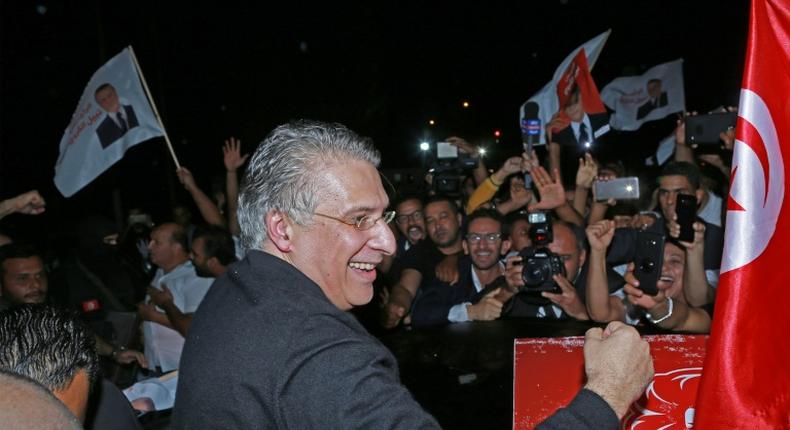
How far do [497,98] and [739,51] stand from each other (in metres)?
8.27

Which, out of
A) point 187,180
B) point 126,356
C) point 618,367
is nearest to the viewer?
point 618,367

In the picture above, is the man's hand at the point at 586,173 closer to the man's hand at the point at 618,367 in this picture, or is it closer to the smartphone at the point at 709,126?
the smartphone at the point at 709,126

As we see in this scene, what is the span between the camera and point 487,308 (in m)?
A: 3.75

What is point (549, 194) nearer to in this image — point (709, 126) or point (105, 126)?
point (709, 126)

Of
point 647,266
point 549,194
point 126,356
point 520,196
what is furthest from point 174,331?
point 647,266

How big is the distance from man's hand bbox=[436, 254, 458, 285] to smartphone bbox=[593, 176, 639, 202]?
1.11 meters

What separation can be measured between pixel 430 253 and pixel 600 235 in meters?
1.42

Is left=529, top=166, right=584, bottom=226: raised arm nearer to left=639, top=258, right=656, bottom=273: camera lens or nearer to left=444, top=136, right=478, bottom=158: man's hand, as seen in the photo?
left=444, top=136, right=478, bottom=158: man's hand

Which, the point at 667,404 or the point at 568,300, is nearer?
the point at 667,404

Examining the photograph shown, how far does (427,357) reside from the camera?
2486 millimetres

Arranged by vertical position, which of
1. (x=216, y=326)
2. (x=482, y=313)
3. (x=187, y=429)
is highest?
(x=216, y=326)

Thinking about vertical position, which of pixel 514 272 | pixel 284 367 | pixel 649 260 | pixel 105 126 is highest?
pixel 105 126

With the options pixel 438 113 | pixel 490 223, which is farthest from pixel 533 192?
pixel 438 113

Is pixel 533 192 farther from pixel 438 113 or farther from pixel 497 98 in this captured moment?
pixel 497 98
